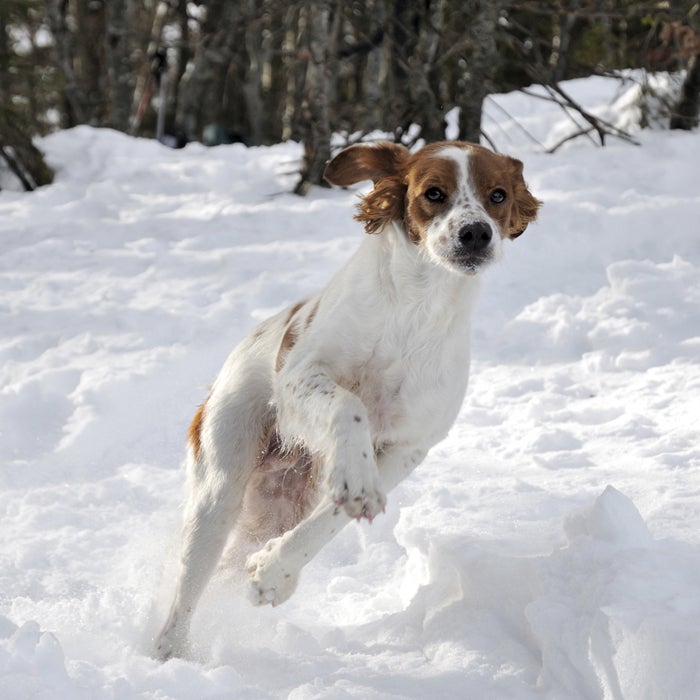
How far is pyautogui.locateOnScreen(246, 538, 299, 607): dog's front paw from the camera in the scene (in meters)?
3.07

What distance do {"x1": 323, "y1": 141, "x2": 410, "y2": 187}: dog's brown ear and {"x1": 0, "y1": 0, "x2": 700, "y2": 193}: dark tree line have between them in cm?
422

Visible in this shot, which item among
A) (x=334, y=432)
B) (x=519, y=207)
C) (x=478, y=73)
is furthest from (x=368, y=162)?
(x=478, y=73)

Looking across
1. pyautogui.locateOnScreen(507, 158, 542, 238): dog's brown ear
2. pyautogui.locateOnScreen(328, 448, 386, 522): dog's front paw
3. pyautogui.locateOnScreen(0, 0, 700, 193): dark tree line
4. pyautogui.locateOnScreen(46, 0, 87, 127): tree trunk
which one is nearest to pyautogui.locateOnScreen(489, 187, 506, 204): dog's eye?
pyautogui.locateOnScreen(507, 158, 542, 238): dog's brown ear

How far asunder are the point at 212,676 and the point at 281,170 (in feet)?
21.0

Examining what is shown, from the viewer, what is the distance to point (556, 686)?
2629 mm

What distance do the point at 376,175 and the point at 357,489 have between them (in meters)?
1.13

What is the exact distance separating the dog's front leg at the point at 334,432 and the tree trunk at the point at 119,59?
9522 millimetres

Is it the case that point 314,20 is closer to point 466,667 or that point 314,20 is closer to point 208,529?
point 208,529

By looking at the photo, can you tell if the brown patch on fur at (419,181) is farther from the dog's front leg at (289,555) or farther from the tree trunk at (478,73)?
the tree trunk at (478,73)

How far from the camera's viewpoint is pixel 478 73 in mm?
7520

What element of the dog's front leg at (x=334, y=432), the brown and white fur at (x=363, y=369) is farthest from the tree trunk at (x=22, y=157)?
the dog's front leg at (x=334, y=432)

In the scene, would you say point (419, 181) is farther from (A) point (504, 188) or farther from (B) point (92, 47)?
(B) point (92, 47)

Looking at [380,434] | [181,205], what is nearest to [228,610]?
[380,434]

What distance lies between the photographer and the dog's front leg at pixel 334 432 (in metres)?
2.79
